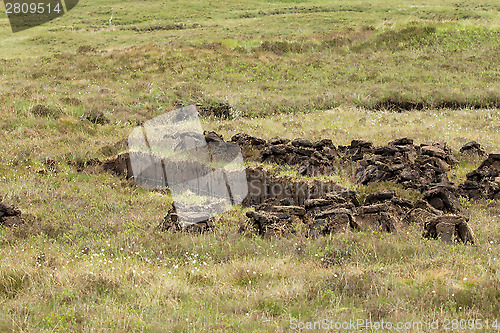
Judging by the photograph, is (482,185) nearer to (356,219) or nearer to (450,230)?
(450,230)

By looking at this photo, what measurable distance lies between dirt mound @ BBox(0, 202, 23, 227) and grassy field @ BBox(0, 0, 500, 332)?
32cm

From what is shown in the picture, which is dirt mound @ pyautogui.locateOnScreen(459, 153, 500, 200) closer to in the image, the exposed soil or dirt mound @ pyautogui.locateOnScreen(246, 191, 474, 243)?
the exposed soil

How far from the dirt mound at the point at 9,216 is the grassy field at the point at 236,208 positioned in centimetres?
32

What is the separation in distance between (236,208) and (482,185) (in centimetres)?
552

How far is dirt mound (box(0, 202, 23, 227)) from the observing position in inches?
326

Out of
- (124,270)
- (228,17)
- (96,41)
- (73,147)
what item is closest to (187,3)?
(228,17)

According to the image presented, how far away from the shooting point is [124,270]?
19.4ft

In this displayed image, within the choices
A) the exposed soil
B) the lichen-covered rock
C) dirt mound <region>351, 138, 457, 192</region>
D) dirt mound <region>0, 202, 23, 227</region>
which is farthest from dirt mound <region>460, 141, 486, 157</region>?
dirt mound <region>0, 202, 23, 227</region>

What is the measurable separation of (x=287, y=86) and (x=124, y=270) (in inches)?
823

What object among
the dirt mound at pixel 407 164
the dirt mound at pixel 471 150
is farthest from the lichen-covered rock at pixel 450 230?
the dirt mound at pixel 471 150

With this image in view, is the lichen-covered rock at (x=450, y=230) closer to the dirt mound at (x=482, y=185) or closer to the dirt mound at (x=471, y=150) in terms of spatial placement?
the dirt mound at (x=482, y=185)

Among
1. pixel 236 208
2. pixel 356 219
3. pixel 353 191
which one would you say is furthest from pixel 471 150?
pixel 236 208

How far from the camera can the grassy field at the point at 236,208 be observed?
491 cm

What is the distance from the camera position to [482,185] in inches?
383
